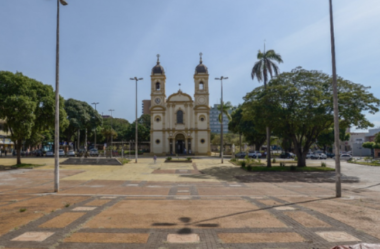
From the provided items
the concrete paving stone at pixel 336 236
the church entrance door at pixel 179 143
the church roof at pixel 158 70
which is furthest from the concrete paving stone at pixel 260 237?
the church roof at pixel 158 70

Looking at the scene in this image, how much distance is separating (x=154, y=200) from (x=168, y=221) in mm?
3928

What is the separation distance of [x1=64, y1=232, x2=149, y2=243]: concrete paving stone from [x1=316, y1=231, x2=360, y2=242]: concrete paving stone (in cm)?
490

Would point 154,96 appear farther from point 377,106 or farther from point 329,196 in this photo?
point 329,196

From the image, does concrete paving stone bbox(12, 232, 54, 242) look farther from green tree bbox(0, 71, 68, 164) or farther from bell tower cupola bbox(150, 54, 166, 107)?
bell tower cupola bbox(150, 54, 166, 107)

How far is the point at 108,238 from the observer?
724cm

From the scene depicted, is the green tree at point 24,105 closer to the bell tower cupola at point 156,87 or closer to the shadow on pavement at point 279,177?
the shadow on pavement at point 279,177

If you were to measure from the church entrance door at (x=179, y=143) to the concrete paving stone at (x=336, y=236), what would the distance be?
53936 mm

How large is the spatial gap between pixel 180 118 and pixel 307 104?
3724 centimetres

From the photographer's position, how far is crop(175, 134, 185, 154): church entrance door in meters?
61.3

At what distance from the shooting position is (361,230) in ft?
26.0

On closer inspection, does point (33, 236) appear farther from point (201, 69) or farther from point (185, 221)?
point (201, 69)

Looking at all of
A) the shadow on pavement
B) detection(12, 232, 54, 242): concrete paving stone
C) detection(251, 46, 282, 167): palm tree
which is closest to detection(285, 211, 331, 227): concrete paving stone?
detection(12, 232, 54, 242): concrete paving stone

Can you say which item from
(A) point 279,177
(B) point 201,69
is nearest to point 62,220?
(A) point 279,177

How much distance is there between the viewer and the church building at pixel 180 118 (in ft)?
198
